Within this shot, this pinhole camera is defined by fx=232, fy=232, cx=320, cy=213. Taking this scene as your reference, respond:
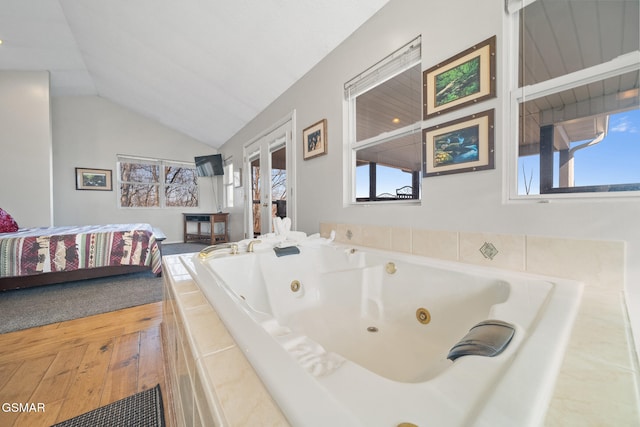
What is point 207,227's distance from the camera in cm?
515

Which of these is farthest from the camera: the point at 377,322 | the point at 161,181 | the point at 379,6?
the point at 161,181

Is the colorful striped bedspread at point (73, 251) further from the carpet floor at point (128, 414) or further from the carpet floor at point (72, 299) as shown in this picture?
the carpet floor at point (128, 414)

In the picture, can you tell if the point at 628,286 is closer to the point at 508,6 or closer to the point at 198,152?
the point at 508,6

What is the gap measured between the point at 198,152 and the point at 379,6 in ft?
16.0

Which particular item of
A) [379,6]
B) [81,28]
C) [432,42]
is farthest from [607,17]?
[81,28]

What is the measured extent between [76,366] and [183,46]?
2.93 metres

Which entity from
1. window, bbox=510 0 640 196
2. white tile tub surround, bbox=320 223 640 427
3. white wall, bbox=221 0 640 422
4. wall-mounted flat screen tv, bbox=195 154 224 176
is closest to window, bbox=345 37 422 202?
white wall, bbox=221 0 640 422

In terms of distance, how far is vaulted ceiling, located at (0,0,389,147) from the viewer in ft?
6.16

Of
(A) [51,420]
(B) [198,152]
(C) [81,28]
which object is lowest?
(A) [51,420]

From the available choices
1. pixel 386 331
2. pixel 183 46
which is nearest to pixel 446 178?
pixel 386 331

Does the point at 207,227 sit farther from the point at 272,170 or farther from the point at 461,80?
the point at 461,80

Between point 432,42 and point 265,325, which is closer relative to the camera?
point 265,325

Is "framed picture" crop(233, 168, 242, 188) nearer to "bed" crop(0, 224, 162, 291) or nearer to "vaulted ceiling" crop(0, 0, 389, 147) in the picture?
"vaulted ceiling" crop(0, 0, 389, 147)

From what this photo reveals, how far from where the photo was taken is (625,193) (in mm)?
820
